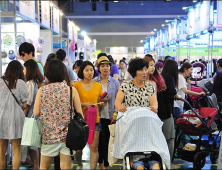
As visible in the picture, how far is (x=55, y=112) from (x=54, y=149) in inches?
14.0

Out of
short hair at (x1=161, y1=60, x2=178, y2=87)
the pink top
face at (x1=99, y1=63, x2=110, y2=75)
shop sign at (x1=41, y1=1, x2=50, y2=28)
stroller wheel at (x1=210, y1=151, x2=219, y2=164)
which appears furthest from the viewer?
shop sign at (x1=41, y1=1, x2=50, y2=28)

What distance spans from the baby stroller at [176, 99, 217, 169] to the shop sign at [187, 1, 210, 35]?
8.90 feet

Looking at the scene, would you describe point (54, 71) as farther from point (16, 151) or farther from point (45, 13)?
point (45, 13)

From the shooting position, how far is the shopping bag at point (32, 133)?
312 cm

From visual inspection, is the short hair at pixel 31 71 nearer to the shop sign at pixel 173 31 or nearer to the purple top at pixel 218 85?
the purple top at pixel 218 85

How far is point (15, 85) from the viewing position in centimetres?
392

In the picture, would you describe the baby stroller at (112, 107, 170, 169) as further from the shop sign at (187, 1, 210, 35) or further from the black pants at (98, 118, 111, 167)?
the shop sign at (187, 1, 210, 35)

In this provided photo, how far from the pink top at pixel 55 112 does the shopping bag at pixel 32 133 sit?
0.24 feet

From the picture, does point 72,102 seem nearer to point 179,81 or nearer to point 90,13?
point 179,81

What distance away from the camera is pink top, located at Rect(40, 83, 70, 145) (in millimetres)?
3115

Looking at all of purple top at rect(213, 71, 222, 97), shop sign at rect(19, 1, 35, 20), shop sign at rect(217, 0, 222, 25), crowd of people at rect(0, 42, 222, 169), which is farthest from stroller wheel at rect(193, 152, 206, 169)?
shop sign at rect(19, 1, 35, 20)

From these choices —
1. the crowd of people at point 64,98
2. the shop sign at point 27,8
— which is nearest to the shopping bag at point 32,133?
the crowd of people at point 64,98

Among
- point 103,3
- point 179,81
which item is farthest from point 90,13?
point 179,81

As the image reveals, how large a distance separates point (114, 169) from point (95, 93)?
1379mm
